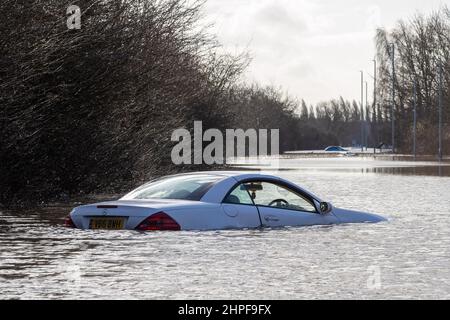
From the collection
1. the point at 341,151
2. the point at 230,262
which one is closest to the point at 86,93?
the point at 230,262

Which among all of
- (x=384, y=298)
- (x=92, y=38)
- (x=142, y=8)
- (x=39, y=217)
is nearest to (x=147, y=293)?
(x=384, y=298)

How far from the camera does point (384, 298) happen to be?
384 inches

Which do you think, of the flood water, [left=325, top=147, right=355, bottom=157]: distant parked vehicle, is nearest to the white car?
the flood water

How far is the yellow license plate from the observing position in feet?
47.9

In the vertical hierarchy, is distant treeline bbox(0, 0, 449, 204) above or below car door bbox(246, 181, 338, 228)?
above

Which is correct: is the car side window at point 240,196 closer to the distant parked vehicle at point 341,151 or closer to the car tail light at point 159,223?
the car tail light at point 159,223

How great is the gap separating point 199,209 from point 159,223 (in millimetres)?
850

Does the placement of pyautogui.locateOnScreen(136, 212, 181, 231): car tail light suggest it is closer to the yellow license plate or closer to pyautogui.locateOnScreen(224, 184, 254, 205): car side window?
the yellow license plate

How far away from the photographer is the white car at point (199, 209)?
14.7 metres

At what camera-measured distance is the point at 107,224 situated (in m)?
14.8

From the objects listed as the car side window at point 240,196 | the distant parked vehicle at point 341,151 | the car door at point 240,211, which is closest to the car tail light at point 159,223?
the car door at point 240,211

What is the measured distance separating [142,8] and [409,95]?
81626mm

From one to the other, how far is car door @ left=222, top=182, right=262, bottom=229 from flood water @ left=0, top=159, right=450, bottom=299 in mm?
167

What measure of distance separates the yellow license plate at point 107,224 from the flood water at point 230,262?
20 centimetres
